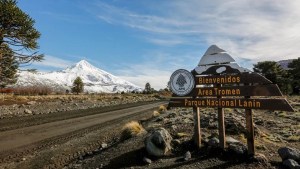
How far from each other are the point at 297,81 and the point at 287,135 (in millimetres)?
58671

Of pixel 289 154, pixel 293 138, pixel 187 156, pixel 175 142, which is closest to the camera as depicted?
pixel 289 154

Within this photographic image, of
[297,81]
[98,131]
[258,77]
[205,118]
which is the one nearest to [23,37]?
[98,131]

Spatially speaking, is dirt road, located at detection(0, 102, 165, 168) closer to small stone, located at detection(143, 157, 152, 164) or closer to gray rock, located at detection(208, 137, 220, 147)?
small stone, located at detection(143, 157, 152, 164)

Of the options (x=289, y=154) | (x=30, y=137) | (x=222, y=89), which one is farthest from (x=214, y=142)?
(x=30, y=137)

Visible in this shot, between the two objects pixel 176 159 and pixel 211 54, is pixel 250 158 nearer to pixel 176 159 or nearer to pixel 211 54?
pixel 176 159

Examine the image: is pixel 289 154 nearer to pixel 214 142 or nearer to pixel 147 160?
pixel 214 142

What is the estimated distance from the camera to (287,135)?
1525 centimetres

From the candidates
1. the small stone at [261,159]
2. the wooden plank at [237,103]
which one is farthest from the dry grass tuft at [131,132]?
the small stone at [261,159]

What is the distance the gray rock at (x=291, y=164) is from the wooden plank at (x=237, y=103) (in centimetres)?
155

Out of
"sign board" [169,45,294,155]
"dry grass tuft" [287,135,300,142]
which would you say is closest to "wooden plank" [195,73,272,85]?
"sign board" [169,45,294,155]

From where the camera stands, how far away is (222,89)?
37.4ft

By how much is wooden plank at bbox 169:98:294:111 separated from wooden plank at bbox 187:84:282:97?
0.19 meters

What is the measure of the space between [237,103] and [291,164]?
8.39ft

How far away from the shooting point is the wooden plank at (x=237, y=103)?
993 centimetres
